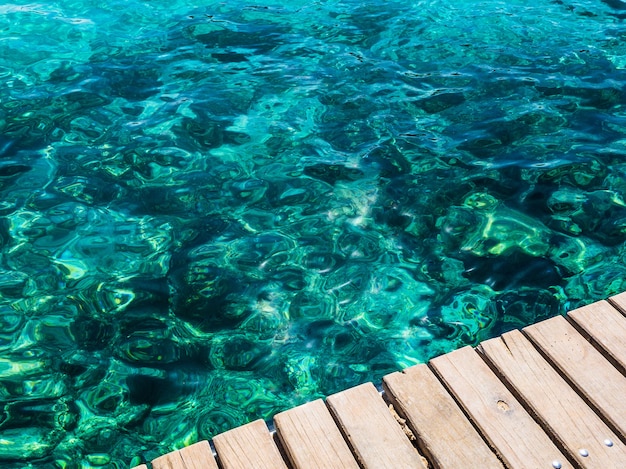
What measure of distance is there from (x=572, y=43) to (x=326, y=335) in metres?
5.03

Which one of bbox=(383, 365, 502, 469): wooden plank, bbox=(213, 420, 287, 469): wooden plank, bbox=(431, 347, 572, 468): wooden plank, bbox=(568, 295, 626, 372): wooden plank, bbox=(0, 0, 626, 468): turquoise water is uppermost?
bbox=(568, 295, 626, 372): wooden plank

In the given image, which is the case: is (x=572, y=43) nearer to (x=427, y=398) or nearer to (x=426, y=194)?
(x=426, y=194)

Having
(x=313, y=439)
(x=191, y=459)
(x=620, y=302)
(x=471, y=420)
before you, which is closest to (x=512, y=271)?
(x=620, y=302)

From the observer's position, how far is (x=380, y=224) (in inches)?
194

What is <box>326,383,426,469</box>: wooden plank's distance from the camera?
2730 millimetres

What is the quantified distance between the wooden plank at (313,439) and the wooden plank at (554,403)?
0.83 metres

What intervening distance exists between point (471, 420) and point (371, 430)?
0.43 meters

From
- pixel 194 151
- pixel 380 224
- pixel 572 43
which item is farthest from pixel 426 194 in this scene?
pixel 572 43

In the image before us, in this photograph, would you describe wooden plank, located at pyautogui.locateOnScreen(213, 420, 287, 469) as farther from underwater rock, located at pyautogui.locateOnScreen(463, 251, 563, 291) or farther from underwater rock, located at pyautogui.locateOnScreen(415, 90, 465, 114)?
underwater rock, located at pyautogui.locateOnScreen(415, 90, 465, 114)

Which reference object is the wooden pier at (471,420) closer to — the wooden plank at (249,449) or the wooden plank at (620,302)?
the wooden plank at (249,449)

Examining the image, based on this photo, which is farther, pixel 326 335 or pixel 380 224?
pixel 380 224

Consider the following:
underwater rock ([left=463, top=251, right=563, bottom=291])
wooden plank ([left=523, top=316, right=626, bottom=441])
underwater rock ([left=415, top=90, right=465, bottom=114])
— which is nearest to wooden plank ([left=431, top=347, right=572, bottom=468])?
wooden plank ([left=523, top=316, right=626, bottom=441])

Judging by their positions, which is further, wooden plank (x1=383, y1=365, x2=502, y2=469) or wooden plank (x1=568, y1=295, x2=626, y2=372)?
wooden plank (x1=568, y1=295, x2=626, y2=372)

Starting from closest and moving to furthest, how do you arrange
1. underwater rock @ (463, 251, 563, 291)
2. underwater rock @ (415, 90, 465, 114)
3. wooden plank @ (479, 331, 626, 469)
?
1. wooden plank @ (479, 331, 626, 469)
2. underwater rock @ (463, 251, 563, 291)
3. underwater rock @ (415, 90, 465, 114)
